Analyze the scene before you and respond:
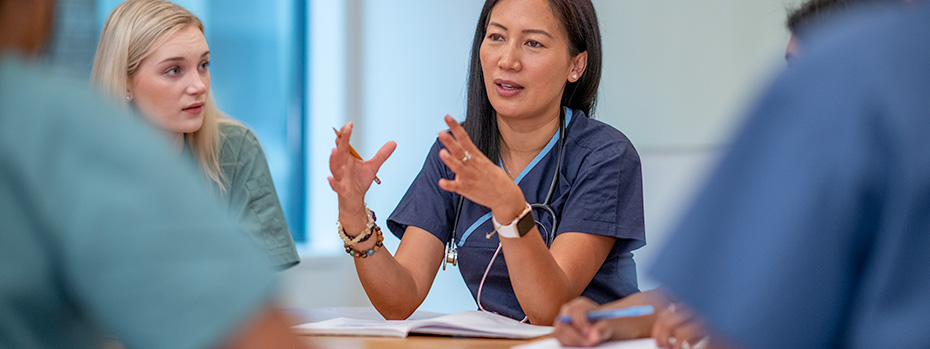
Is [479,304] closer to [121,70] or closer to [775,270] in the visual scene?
[121,70]

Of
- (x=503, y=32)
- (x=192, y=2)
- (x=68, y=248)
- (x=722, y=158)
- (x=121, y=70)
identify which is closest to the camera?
(x=68, y=248)

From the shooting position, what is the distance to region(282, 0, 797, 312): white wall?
2.81 m

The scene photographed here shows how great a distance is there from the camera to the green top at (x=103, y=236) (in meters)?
0.37

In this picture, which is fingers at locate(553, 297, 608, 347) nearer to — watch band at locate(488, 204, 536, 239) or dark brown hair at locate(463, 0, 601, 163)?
watch band at locate(488, 204, 536, 239)

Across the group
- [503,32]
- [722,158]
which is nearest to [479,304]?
[503,32]

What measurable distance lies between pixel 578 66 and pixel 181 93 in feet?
3.47

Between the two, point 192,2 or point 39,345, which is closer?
point 39,345

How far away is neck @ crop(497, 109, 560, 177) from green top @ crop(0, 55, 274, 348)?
1.54m

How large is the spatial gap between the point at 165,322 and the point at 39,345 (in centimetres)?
7

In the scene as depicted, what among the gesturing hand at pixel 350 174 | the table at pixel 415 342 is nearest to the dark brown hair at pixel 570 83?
the gesturing hand at pixel 350 174

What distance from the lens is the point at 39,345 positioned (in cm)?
39

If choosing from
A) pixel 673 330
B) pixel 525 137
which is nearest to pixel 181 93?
pixel 525 137

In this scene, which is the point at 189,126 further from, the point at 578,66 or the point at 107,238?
the point at 107,238

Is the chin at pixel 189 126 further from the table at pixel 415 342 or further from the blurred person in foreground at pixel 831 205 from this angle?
the blurred person in foreground at pixel 831 205
